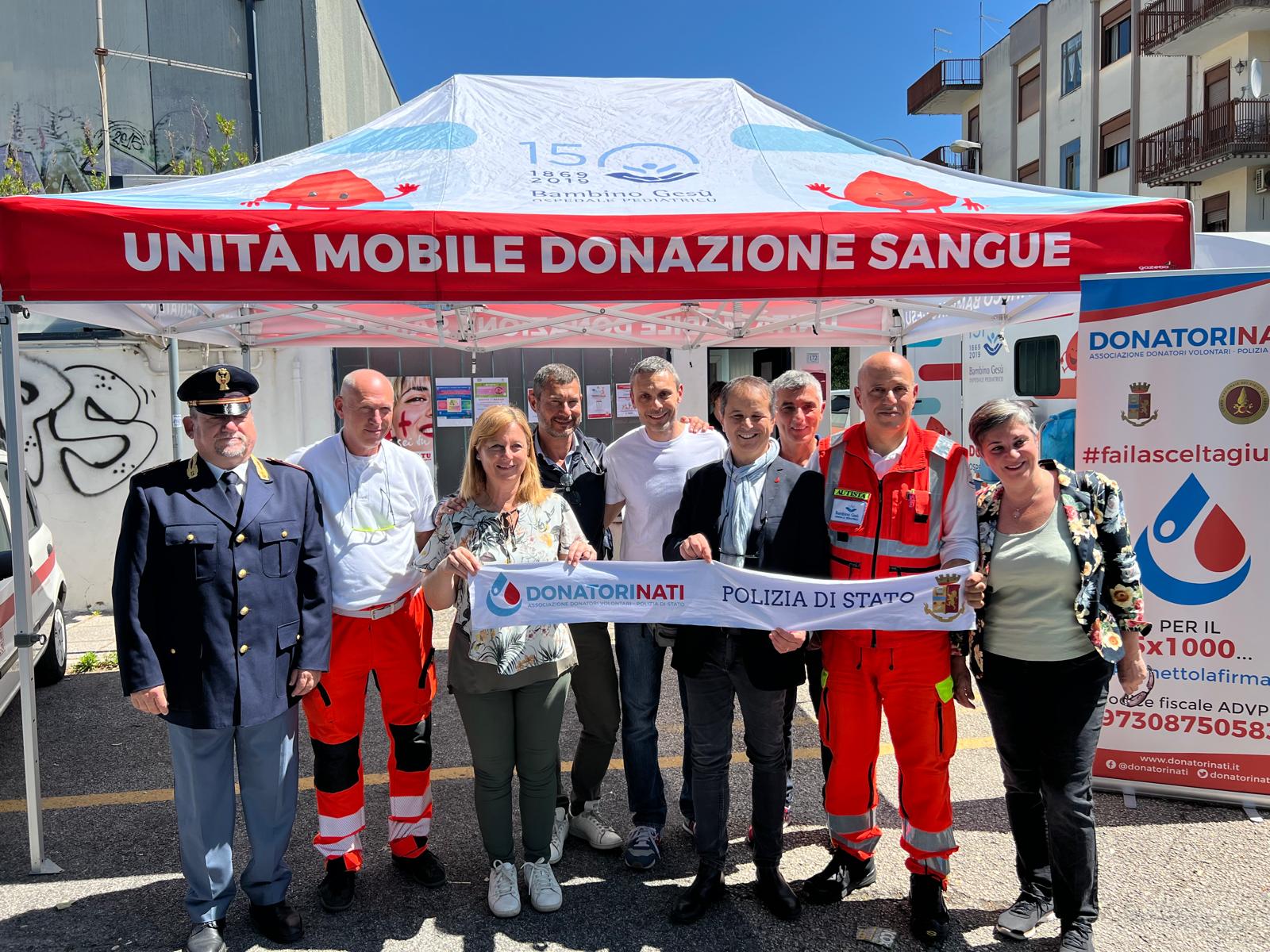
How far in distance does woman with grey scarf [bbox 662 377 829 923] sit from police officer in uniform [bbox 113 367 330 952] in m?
1.38

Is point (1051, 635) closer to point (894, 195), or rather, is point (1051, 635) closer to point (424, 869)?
point (894, 195)

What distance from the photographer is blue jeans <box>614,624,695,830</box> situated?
11.8 feet

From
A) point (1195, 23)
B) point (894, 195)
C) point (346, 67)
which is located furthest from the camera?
point (1195, 23)

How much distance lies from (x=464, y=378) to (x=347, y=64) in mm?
9528

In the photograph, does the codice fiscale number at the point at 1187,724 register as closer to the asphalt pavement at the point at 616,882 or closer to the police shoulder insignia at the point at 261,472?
the asphalt pavement at the point at 616,882

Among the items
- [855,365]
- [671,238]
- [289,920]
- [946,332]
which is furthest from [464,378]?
[289,920]

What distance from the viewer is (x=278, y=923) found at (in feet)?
10.1

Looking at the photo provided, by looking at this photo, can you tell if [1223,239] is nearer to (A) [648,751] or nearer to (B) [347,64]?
(A) [648,751]

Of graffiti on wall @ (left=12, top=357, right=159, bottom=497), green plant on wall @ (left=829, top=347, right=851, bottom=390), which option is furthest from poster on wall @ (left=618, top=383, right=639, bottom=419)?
green plant on wall @ (left=829, top=347, right=851, bottom=390)

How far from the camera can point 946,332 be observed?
600 centimetres

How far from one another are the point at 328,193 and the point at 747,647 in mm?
2647

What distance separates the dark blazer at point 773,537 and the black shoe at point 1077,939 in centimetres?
118

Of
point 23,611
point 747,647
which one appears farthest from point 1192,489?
point 23,611

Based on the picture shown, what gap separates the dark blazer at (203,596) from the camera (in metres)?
2.86
